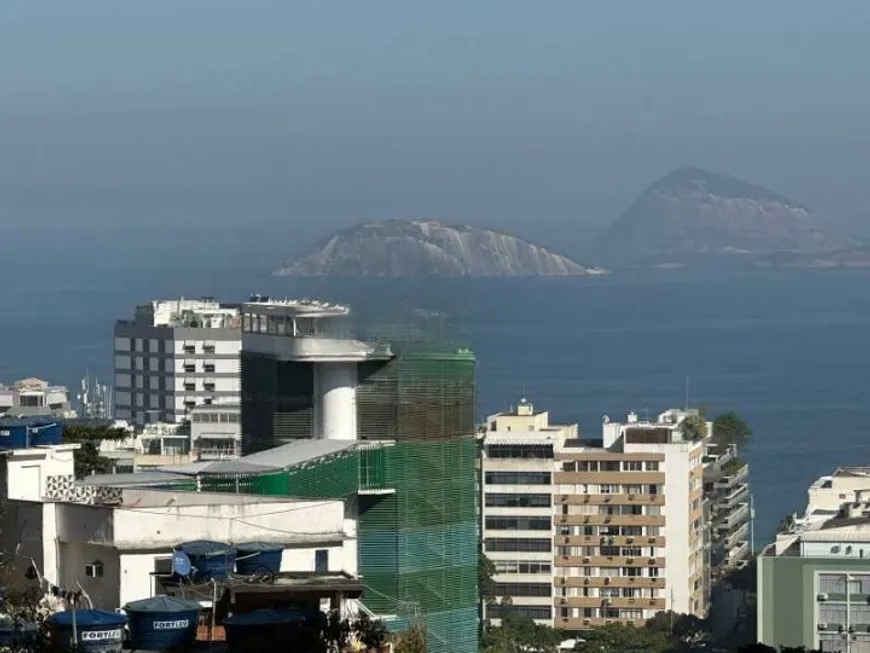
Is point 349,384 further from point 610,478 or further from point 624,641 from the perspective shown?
point 610,478

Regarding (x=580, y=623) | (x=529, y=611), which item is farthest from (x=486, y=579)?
(x=580, y=623)

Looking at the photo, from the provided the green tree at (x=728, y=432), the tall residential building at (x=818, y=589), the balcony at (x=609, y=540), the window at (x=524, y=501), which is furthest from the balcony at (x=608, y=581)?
the tall residential building at (x=818, y=589)

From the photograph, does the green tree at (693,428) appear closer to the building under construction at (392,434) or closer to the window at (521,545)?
the window at (521,545)

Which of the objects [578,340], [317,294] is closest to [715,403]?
[578,340]

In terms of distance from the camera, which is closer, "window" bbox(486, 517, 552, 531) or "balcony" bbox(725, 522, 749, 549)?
"window" bbox(486, 517, 552, 531)

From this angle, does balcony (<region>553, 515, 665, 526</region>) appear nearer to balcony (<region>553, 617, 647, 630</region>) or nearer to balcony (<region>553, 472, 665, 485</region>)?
balcony (<region>553, 472, 665, 485</region>)

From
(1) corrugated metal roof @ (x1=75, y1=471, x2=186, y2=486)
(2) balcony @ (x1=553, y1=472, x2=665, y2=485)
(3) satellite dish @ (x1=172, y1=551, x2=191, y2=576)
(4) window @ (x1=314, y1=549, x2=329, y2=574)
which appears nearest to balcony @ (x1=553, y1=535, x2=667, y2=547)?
(2) balcony @ (x1=553, y1=472, x2=665, y2=485)

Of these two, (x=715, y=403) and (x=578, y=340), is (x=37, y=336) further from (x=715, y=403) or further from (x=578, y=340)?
(x=715, y=403)
